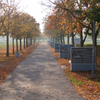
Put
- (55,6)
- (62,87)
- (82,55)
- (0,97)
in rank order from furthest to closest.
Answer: (55,6) → (82,55) → (62,87) → (0,97)

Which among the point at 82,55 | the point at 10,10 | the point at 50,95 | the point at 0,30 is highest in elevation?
the point at 10,10

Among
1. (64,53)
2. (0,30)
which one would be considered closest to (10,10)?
(0,30)

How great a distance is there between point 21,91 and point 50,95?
4.54ft

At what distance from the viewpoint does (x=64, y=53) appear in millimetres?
20594

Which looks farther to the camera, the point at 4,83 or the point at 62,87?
the point at 4,83

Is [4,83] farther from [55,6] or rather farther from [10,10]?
[10,10]

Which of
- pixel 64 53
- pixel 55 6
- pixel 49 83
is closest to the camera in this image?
pixel 49 83

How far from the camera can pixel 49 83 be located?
27.1ft

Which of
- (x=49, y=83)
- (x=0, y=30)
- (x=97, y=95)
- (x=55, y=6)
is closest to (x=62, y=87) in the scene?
(x=49, y=83)

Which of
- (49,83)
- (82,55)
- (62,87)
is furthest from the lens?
(82,55)

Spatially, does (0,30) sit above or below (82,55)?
above

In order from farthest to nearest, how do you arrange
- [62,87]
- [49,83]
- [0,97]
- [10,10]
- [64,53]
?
[10,10], [64,53], [49,83], [62,87], [0,97]

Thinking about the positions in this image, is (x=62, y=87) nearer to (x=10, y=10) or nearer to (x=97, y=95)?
(x=97, y=95)

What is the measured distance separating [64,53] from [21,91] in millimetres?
14091
